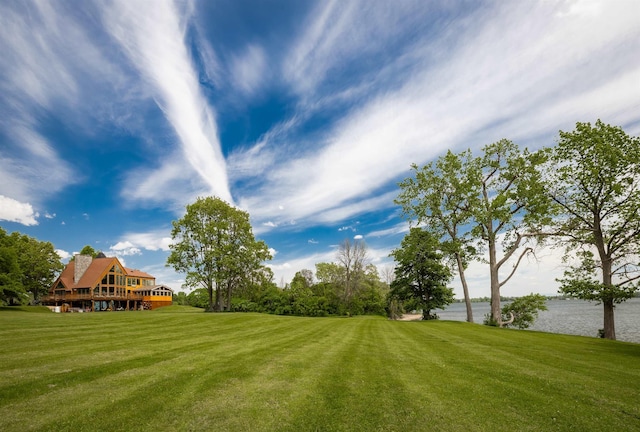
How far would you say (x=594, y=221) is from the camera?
20.1m

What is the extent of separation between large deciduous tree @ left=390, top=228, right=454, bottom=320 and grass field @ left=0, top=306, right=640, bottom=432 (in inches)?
989

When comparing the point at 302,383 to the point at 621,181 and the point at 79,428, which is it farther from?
the point at 621,181

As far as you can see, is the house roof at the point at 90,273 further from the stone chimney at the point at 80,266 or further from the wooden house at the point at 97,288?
the stone chimney at the point at 80,266

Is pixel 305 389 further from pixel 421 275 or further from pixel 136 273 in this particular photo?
pixel 136 273

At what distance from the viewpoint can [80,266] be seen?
54.2 metres

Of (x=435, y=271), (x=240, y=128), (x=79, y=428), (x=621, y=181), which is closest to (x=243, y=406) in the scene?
(x=79, y=428)

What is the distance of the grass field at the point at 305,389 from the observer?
5750 millimetres

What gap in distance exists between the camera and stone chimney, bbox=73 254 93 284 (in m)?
53.0

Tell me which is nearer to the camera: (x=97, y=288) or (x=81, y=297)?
(x=81, y=297)

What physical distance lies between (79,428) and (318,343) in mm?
11244

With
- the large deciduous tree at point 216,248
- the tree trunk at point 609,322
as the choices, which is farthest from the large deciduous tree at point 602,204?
the large deciduous tree at point 216,248

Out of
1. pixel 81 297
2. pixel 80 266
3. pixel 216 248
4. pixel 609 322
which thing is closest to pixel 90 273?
pixel 80 266

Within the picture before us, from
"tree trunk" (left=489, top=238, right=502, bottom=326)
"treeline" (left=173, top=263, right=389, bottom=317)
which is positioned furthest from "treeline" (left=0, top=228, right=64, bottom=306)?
"tree trunk" (left=489, top=238, right=502, bottom=326)

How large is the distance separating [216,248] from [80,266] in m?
34.7
